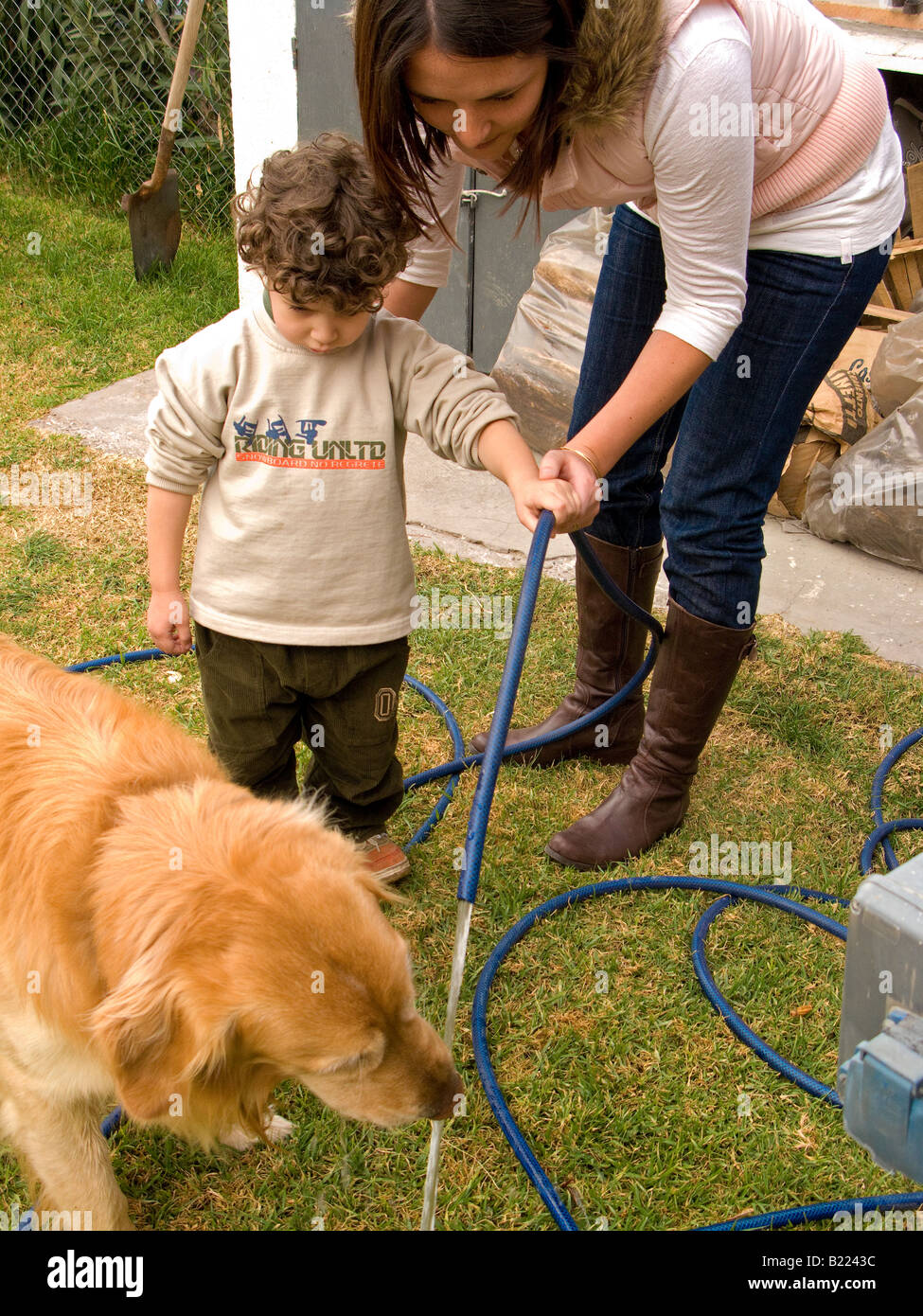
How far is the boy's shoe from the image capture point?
295cm

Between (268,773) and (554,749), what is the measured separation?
3.43ft

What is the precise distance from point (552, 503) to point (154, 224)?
5.83 meters

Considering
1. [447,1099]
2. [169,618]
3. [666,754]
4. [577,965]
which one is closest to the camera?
[447,1099]

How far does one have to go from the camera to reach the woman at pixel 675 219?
6.46 feet

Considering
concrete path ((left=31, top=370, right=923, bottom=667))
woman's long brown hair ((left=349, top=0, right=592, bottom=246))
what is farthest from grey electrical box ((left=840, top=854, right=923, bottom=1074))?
concrete path ((left=31, top=370, right=923, bottom=667))

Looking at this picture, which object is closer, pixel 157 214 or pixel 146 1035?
pixel 146 1035

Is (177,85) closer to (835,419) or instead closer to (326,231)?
(835,419)

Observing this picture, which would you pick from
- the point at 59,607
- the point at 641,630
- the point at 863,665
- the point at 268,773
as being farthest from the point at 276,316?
the point at 863,665

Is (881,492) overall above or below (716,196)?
below

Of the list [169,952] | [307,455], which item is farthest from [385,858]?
[169,952]

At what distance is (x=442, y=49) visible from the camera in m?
1.88

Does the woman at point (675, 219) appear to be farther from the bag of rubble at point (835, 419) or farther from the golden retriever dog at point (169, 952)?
the bag of rubble at point (835, 419)

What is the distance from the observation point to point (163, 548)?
257cm

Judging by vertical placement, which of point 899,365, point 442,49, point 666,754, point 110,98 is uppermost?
point 442,49
